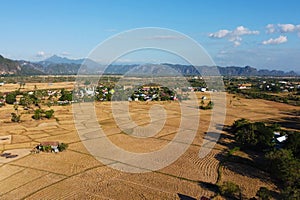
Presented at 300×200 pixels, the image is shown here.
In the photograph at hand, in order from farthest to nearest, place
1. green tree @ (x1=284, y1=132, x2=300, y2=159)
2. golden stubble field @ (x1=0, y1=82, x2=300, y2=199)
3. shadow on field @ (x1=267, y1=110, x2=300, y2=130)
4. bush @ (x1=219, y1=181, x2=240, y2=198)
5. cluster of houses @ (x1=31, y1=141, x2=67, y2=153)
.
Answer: shadow on field @ (x1=267, y1=110, x2=300, y2=130), cluster of houses @ (x1=31, y1=141, x2=67, y2=153), green tree @ (x1=284, y1=132, x2=300, y2=159), golden stubble field @ (x1=0, y1=82, x2=300, y2=199), bush @ (x1=219, y1=181, x2=240, y2=198)

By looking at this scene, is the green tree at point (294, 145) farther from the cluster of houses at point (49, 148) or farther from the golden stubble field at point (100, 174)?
the cluster of houses at point (49, 148)

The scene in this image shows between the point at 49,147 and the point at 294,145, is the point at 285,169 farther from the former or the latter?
the point at 49,147

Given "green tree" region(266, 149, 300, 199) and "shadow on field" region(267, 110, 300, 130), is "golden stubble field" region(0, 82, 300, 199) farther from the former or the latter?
"shadow on field" region(267, 110, 300, 130)

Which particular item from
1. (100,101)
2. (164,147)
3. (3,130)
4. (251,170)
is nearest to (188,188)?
(251,170)

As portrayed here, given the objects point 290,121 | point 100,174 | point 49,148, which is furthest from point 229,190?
point 290,121

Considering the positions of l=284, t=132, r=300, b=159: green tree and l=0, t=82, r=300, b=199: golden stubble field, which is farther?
l=284, t=132, r=300, b=159: green tree

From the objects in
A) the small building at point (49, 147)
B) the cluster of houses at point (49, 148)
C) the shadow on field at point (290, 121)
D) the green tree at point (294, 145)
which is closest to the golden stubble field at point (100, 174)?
the cluster of houses at point (49, 148)

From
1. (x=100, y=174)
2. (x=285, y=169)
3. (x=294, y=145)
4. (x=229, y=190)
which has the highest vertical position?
(x=294, y=145)

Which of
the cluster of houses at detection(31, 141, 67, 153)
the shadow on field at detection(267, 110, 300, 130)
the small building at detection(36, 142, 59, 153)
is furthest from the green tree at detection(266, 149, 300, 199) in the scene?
the shadow on field at detection(267, 110, 300, 130)

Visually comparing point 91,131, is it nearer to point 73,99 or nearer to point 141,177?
point 141,177

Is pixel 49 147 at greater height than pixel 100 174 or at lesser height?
greater

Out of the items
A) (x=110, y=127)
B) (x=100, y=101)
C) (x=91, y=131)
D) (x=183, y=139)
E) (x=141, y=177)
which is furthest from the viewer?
(x=100, y=101)
